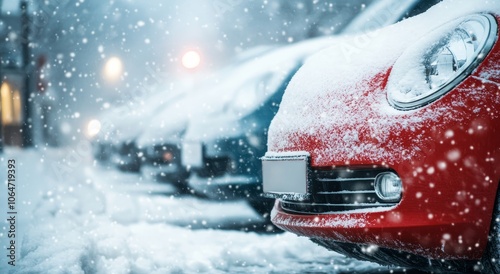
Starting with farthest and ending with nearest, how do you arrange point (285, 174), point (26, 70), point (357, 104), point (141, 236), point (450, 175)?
point (26, 70) < point (141, 236) < point (285, 174) < point (357, 104) < point (450, 175)

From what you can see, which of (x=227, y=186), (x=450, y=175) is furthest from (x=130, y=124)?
(x=450, y=175)

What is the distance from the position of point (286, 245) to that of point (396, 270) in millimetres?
783

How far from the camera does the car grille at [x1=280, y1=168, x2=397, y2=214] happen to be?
2248 mm

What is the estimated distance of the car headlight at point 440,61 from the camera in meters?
2.00

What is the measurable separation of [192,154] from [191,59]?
1.18m

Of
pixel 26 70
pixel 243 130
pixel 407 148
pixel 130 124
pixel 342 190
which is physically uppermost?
pixel 26 70

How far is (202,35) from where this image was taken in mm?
5816

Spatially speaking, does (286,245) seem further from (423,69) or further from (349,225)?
(423,69)

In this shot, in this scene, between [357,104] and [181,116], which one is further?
[181,116]

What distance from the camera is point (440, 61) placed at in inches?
84.4

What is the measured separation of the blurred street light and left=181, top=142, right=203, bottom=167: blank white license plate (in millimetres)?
897

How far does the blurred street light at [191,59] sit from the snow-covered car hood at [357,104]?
3.02 metres

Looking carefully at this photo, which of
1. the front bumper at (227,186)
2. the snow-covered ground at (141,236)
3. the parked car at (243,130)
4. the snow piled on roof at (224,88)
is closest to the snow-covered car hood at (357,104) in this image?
the snow-covered ground at (141,236)

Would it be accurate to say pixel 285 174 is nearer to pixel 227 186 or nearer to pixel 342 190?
pixel 342 190
